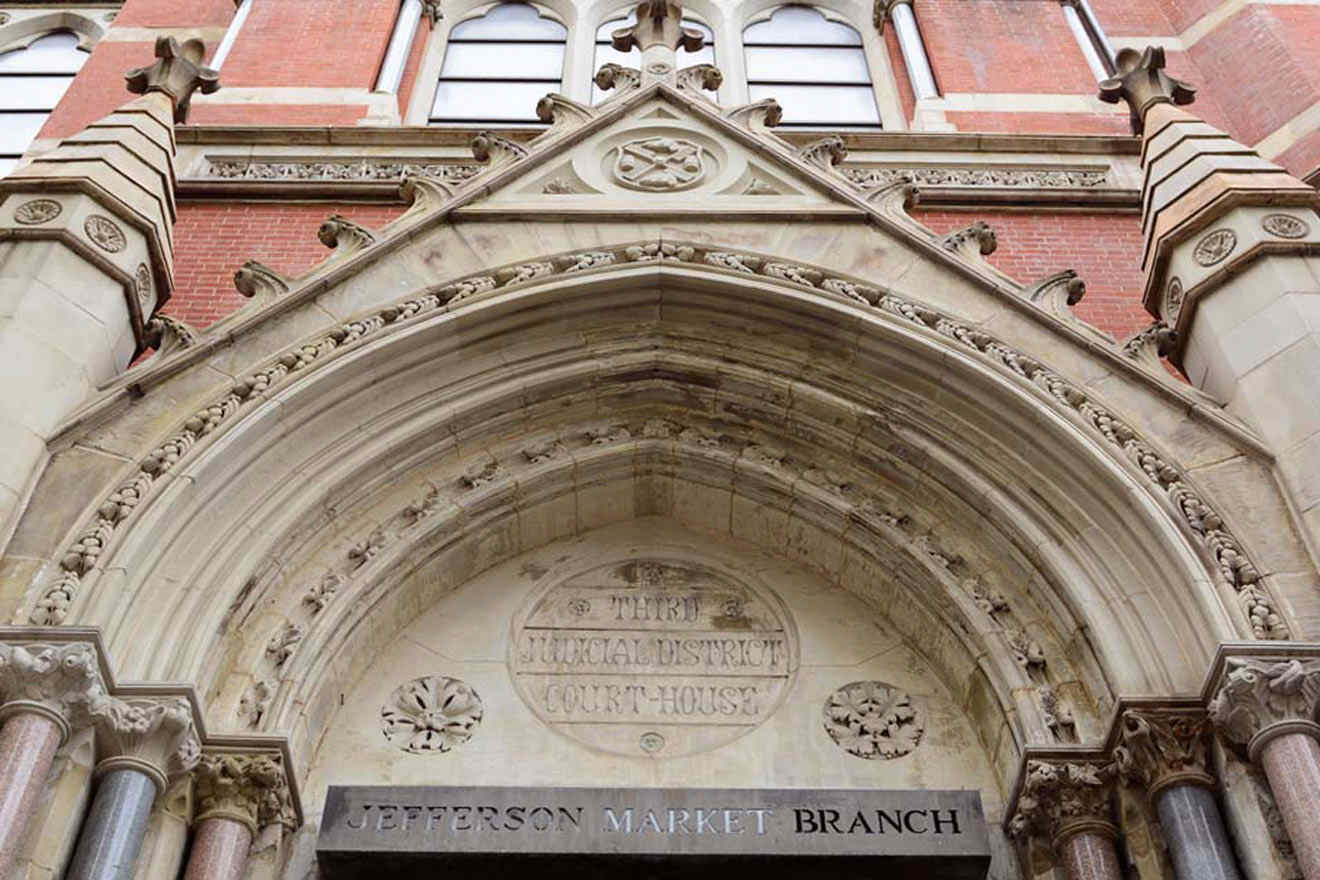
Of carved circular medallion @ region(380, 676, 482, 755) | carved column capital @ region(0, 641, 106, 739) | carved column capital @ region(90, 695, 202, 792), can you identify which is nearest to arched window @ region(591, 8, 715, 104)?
carved circular medallion @ region(380, 676, 482, 755)

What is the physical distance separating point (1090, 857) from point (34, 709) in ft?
14.9

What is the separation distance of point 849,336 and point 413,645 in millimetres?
3057

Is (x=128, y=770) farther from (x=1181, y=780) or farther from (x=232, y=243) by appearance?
(x=232, y=243)

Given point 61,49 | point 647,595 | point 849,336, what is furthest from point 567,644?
point 61,49

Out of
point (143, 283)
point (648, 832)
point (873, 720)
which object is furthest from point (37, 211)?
point (873, 720)

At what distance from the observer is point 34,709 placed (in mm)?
6188

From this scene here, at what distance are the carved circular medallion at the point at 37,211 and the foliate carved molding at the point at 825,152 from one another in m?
4.58

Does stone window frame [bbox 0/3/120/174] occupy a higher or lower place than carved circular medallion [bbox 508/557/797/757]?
higher

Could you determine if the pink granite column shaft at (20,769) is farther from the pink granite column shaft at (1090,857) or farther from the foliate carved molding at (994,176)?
the foliate carved molding at (994,176)

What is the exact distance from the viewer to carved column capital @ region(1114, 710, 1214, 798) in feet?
21.5

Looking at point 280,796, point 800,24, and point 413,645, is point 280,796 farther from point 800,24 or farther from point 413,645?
point 800,24

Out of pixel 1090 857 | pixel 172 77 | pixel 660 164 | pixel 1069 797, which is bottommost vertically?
pixel 1090 857

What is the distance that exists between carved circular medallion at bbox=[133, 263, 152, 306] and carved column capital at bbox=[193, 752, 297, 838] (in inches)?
109

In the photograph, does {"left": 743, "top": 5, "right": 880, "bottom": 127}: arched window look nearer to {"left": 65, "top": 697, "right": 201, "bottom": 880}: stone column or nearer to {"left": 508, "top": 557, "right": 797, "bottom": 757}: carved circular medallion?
{"left": 508, "top": 557, "right": 797, "bottom": 757}: carved circular medallion
